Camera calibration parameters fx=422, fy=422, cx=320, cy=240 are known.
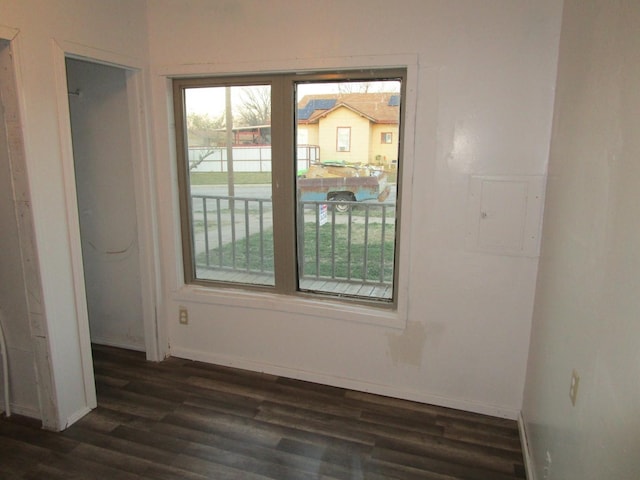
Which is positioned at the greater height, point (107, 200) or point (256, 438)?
point (107, 200)

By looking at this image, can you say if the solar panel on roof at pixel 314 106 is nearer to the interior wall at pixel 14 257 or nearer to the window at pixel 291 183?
the window at pixel 291 183

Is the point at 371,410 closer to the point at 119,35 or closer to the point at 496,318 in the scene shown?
the point at 496,318

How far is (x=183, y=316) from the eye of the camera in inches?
124

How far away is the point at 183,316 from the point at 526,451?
235 cm

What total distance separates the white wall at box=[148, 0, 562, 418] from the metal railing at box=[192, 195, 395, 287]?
240 millimetres

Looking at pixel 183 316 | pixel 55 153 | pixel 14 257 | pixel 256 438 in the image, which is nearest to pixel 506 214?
pixel 256 438

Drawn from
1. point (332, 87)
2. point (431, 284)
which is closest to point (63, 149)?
point (332, 87)

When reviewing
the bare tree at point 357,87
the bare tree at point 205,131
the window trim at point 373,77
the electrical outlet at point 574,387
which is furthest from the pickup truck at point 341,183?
the electrical outlet at point 574,387

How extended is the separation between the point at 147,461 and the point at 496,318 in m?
2.02

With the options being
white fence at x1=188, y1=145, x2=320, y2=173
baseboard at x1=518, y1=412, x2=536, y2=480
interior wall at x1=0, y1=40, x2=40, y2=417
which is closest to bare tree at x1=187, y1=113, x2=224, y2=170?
white fence at x1=188, y1=145, x2=320, y2=173

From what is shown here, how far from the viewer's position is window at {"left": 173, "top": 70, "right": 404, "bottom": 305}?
2.62 meters

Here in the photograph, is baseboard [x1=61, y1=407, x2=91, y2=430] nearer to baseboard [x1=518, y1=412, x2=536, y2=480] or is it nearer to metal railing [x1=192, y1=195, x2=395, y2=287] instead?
metal railing [x1=192, y1=195, x2=395, y2=287]

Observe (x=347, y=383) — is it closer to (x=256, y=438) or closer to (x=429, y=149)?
(x=256, y=438)

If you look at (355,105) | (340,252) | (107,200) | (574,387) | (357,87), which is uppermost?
(357,87)
